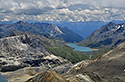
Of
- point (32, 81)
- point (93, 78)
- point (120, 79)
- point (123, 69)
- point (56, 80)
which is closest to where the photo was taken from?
point (56, 80)

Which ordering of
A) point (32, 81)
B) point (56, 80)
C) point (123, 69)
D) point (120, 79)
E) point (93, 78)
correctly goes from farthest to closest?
point (123, 69), point (120, 79), point (93, 78), point (32, 81), point (56, 80)

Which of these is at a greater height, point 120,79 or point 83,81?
point 83,81

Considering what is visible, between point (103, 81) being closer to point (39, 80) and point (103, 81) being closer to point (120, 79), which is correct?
point (120, 79)

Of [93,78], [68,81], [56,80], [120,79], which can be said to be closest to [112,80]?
[120,79]

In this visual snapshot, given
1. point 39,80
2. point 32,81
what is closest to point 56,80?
point 39,80

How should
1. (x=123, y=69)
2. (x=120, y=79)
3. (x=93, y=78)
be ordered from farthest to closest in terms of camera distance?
(x=123, y=69)
(x=120, y=79)
(x=93, y=78)

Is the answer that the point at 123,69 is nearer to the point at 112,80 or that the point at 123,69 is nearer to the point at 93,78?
the point at 112,80

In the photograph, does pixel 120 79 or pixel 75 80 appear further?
pixel 120 79

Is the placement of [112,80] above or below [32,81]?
below

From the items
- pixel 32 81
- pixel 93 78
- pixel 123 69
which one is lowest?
pixel 123 69
